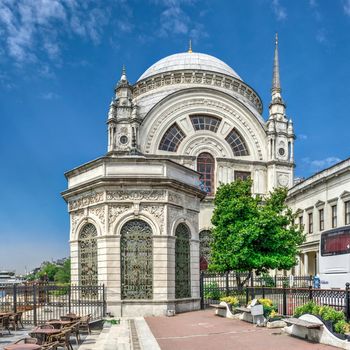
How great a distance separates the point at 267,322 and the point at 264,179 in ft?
95.3

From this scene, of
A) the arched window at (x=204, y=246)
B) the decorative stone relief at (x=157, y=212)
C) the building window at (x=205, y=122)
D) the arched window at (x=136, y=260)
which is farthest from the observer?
the building window at (x=205, y=122)

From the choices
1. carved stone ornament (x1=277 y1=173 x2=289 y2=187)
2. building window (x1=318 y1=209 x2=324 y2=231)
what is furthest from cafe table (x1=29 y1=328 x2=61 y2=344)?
carved stone ornament (x1=277 y1=173 x2=289 y2=187)

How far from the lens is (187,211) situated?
71.5 ft

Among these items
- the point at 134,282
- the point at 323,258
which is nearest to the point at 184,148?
the point at 323,258

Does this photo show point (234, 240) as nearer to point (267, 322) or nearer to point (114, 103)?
point (267, 322)

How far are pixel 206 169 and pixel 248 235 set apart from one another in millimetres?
17664

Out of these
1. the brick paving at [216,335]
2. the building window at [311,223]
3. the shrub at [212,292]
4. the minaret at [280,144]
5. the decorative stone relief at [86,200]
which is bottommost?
the shrub at [212,292]

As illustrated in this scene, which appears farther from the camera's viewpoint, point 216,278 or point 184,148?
point 184,148

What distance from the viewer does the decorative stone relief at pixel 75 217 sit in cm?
2153

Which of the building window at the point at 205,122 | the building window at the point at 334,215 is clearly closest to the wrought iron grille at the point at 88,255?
the building window at the point at 334,215

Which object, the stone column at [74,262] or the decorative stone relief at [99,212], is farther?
the stone column at [74,262]

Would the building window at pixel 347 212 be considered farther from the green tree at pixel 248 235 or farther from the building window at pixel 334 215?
the green tree at pixel 248 235

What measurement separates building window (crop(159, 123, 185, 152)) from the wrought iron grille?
22.7 metres

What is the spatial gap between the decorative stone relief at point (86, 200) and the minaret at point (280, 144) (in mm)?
25056
